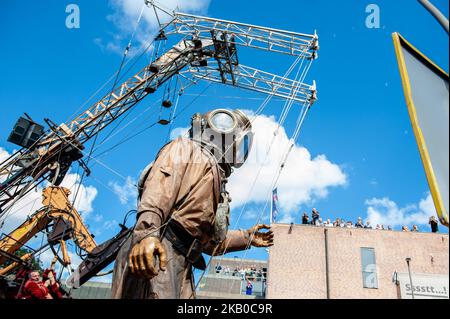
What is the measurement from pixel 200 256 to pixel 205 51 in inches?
390

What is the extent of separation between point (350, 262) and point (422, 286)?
173 inches

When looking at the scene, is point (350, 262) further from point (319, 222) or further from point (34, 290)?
point (34, 290)

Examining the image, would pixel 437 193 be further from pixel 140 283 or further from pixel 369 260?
pixel 369 260

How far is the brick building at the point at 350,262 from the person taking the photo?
2525 cm

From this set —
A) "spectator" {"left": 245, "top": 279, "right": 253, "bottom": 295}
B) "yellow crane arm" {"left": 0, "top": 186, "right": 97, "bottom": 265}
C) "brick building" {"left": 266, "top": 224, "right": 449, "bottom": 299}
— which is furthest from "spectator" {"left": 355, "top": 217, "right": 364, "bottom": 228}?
"yellow crane arm" {"left": 0, "top": 186, "right": 97, "bottom": 265}

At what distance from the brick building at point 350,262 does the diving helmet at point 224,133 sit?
23059 mm

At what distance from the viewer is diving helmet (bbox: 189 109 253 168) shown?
3.47 meters

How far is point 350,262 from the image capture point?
26.1 m

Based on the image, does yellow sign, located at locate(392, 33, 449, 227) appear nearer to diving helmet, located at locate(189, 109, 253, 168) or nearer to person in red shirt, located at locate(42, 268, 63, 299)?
diving helmet, located at locate(189, 109, 253, 168)

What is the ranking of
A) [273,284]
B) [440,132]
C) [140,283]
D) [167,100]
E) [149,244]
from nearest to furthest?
1. [440,132]
2. [149,244]
3. [140,283]
4. [167,100]
5. [273,284]

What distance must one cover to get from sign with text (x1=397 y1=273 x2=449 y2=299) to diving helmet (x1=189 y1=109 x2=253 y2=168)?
2404cm

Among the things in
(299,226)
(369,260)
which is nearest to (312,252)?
(299,226)

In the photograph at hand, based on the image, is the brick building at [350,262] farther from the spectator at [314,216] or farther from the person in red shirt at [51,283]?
the person in red shirt at [51,283]
